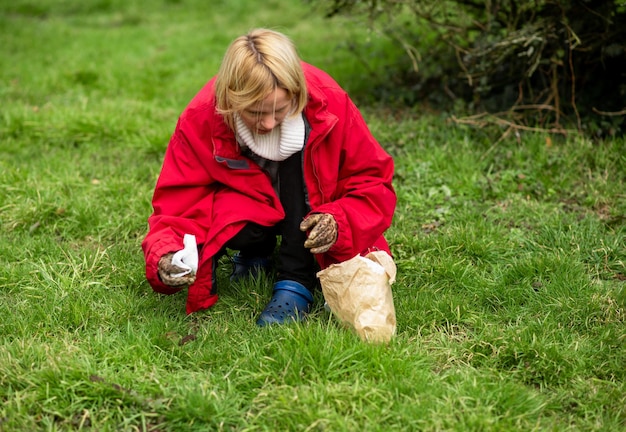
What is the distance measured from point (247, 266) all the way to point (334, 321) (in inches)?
23.0

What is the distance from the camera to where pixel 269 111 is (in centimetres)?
255

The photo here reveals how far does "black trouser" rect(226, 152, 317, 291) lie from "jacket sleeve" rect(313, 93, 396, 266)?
0.11 meters

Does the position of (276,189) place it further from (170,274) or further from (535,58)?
(535,58)

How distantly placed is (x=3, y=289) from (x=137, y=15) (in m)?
6.83

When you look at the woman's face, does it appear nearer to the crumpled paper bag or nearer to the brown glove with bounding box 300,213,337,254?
the brown glove with bounding box 300,213,337,254

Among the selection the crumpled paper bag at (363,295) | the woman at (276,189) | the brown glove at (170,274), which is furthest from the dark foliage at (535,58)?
the brown glove at (170,274)

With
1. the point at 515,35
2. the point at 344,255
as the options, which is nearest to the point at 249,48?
the point at 344,255

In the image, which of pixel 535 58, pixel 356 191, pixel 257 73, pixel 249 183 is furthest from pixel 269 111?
pixel 535 58

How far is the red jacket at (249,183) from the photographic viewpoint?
2768 mm

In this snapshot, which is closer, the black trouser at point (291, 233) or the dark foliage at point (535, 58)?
the black trouser at point (291, 233)

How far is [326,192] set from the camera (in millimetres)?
2863

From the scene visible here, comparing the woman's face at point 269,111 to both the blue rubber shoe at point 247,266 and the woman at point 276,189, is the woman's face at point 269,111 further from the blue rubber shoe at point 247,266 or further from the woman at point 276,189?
the blue rubber shoe at point 247,266

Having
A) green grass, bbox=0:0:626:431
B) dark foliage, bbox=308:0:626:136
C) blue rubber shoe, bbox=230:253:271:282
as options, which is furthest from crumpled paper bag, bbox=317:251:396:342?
dark foliage, bbox=308:0:626:136

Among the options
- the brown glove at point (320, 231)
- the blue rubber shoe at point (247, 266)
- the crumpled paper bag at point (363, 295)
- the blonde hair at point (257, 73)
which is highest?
the blonde hair at point (257, 73)
